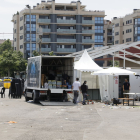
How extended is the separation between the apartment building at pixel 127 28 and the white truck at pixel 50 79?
239 feet

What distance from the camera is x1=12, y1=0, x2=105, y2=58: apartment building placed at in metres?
89.6

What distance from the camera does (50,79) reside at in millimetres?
25312

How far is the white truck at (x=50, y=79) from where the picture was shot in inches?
917

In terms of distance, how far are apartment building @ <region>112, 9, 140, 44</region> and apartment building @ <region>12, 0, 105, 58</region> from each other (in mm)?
8505

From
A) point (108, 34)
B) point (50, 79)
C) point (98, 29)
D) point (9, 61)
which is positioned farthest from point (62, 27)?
point (50, 79)

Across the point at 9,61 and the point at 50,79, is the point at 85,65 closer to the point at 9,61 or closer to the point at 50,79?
the point at 50,79

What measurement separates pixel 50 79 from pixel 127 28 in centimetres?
7865

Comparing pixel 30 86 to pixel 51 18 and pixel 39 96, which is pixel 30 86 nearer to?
pixel 39 96

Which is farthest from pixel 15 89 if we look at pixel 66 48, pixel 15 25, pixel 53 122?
pixel 15 25

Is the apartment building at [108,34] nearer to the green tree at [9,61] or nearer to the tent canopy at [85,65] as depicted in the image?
the green tree at [9,61]

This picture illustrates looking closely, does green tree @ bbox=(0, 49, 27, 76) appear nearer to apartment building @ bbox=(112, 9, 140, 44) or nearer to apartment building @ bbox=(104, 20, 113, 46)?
apartment building @ bbox=(112, 9, 140, 44)

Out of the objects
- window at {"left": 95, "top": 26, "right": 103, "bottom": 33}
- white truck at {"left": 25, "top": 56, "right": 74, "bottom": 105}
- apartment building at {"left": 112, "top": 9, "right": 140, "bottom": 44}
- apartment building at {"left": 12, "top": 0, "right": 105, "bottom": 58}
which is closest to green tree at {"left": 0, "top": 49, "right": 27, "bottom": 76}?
apartment building at {"left": 12, "top": 0, "right": 105, "bottom": 58}

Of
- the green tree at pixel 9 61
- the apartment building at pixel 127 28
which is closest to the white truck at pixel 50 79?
the green tree at pixel 9 61

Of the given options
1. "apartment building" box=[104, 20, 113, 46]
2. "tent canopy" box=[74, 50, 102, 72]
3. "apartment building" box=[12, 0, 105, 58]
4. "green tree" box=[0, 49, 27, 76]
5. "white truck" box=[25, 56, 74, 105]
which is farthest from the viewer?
"apartment building" box=[104, 20, 113, 46]
